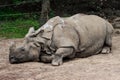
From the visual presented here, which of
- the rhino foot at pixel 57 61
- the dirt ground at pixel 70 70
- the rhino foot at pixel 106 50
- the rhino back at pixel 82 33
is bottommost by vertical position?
the dirt ground at pixel 70 70

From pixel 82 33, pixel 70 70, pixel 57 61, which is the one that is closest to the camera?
pixel 70 70

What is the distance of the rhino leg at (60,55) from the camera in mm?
7748

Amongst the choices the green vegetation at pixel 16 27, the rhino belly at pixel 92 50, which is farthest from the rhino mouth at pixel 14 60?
the green vegetation at pixel 16 27

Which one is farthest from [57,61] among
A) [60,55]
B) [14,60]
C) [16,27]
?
[16,27]

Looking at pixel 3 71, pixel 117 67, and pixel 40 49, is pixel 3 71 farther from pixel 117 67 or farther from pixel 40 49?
pixel 117 67

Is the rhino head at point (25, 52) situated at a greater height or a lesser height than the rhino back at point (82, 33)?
lesser

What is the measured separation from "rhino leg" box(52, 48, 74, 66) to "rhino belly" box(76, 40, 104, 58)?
44 cm

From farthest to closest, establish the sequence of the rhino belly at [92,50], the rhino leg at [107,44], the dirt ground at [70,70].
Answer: the rhino leg at [107,44], the rhino belly at [92,50], the dirt ground at [70,70]

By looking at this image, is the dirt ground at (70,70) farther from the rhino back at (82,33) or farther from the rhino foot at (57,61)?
the rhino back at (82,33)

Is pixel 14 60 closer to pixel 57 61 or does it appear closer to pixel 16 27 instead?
pixel 57 61

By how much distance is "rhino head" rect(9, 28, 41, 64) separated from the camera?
307 inches

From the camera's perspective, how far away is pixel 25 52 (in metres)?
7.81

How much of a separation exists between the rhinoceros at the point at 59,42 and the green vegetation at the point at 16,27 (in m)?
2.86

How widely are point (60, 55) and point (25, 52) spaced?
2.32 feet
